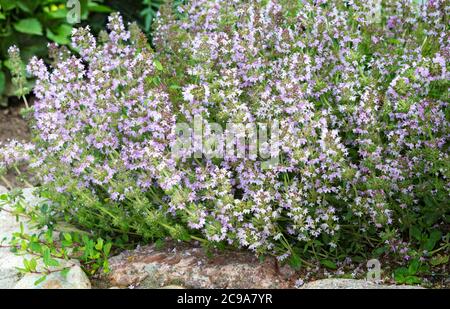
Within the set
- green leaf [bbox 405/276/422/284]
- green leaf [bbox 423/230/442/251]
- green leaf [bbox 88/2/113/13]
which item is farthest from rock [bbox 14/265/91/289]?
green leaf [bbox 88/2/113/13]

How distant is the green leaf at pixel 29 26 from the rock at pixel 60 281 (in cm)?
338

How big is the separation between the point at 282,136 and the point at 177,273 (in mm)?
946

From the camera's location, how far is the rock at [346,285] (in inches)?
135

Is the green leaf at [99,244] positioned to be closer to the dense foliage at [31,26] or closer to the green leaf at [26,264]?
the green leaf at [26,264]

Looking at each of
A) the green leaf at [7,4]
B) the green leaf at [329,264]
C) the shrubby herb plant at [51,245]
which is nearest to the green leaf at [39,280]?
the shrubby herb plant at [51,245]

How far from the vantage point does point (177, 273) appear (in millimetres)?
3781

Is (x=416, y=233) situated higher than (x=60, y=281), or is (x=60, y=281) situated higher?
(x=416, y=233)

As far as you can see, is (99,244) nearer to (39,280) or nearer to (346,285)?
(39,280)

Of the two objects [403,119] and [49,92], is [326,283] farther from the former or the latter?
[49,92]

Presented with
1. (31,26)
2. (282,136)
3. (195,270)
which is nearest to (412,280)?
(282,136)

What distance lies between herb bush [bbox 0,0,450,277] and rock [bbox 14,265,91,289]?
339 millimetres

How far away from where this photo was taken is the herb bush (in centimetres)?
350

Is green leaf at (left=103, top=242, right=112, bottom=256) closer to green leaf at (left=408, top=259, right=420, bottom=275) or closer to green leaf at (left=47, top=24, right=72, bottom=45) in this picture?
green leaf at (left=408, top=259, right=420, bottom=275)
